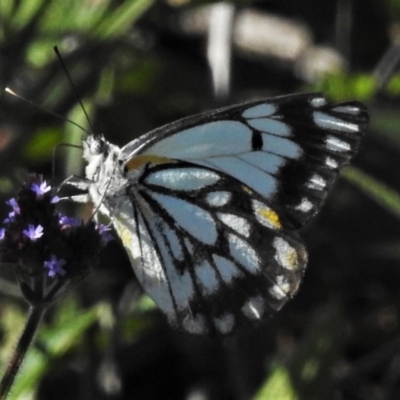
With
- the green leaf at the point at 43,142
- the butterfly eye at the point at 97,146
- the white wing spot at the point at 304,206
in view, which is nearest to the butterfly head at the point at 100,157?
the butterfly eye at the point at 97,146

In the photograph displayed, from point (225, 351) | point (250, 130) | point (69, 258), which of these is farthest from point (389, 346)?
point (69, 258)

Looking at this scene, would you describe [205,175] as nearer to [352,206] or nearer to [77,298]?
Result: [77,298]

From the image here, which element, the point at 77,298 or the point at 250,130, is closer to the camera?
the point at 250,130

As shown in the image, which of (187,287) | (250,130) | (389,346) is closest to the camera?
(250,130)

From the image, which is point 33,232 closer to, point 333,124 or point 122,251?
point 333,124

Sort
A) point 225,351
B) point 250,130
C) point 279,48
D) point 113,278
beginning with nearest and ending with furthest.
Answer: point 250,130
point 225,351
point 113,278
point 279,48

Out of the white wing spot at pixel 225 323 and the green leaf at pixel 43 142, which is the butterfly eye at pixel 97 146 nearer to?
the white wing spot at pixel 225 323

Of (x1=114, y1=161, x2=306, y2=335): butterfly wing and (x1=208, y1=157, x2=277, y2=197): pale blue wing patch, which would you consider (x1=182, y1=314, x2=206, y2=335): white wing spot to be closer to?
(x1=114, y1=161, x2=306, y2=335): butterfly wing

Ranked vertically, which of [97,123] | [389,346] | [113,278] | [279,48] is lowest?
[389,346]
